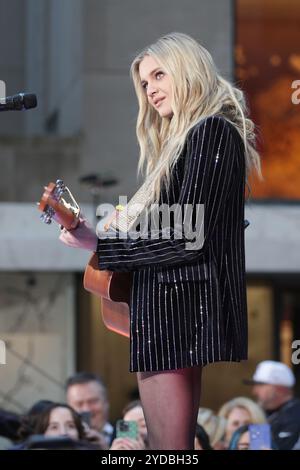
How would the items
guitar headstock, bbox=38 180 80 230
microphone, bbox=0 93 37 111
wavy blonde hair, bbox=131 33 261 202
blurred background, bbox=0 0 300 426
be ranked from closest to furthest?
guitar headstock, bbox=38 180 80 230
wavy blonde hair, bbox=131 33 261 202
microphone, bbox=0 93 37 111
blurred background, bbox=0 0 300 426

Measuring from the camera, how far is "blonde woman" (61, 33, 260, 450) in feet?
10.5

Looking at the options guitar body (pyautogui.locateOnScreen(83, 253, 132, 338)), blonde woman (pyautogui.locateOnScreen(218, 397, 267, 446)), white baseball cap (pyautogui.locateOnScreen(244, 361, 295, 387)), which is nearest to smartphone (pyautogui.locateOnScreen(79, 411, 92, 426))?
blonde woman (pyautogui.locateOnScreen(218, 397, 267, 446))

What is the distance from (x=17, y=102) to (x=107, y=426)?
16.4 feet

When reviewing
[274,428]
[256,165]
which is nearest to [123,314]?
[256,165]

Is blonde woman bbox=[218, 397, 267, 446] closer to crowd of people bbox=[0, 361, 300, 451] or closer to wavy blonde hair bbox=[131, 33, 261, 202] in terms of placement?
crowd of people bbox=[0, 361, 300, 451]

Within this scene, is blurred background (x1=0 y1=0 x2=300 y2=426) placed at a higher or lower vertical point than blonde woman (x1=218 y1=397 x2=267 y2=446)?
higher

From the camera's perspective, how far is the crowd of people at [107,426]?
6.09m

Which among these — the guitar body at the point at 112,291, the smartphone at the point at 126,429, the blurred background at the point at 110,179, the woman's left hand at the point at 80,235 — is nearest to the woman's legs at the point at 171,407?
the guitar body at the point at 112,291

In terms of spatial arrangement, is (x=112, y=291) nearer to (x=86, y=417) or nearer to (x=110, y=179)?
(x=86, y=417)

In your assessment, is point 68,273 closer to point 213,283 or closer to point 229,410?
point 229,410

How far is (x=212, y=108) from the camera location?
3.33 metres

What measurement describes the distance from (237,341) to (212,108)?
0.67 m

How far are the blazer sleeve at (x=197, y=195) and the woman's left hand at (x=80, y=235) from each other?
0.16 ft

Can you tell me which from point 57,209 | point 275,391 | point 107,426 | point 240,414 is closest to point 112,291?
point 57,209
